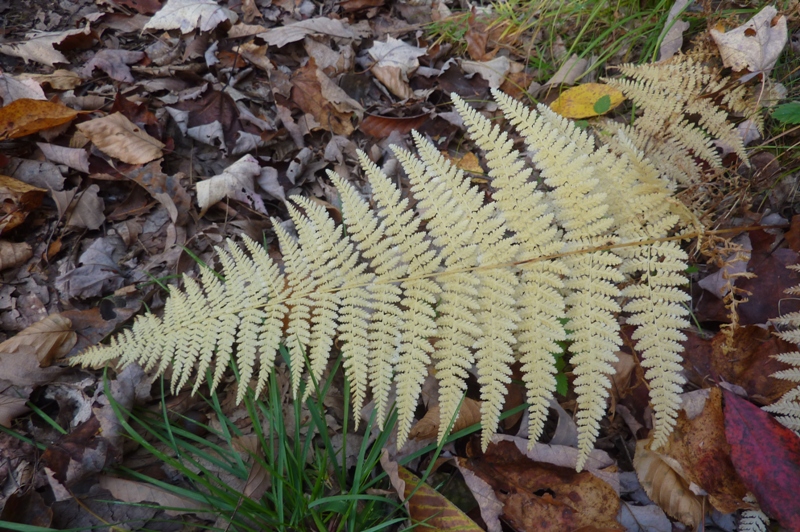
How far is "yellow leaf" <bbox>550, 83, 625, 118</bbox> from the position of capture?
2.92 metres

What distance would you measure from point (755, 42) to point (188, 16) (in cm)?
385

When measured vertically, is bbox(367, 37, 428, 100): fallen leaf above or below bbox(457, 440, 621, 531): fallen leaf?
above

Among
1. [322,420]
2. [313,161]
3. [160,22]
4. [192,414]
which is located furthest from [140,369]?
[160,22]

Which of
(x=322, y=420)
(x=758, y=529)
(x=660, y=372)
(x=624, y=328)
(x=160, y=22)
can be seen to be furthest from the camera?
(x=160, y=22)

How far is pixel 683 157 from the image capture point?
242cm

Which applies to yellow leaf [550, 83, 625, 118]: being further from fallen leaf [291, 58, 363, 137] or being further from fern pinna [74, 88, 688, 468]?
fallen leaf [291, 58, 363, 137]

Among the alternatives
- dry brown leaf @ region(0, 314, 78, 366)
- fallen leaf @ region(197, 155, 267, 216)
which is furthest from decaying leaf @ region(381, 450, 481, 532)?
dry brown leaf @ region(0, 314, 78, 366)

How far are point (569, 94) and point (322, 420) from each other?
259 cm

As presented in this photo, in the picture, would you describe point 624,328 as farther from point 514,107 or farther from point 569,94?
point 569,94

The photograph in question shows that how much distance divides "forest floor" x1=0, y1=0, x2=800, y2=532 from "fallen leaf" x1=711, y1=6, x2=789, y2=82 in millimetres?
18

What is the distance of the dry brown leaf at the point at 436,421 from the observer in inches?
89.8

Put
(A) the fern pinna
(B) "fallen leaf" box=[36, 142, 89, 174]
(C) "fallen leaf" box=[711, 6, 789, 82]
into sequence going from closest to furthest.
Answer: (A) the fern pinna < (C) "fallen leaf" box=[711, 6, 789, 82] < (B) "fallen leaf" box=[36, 142, 89, 174]

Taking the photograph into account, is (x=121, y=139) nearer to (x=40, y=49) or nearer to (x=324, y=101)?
(x=40, y=49)

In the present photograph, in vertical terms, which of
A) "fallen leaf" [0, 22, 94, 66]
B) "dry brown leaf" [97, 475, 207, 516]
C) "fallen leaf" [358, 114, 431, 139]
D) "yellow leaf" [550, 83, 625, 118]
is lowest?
"dry brown leaf" [97, 475, 207, 516]
